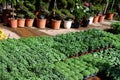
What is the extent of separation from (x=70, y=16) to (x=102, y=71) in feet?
24.1

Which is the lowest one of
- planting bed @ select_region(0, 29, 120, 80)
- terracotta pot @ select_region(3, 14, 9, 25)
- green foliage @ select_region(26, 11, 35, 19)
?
planting bed @ select_region(0, 29, 120, 80)

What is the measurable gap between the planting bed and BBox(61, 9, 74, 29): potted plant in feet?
11.1

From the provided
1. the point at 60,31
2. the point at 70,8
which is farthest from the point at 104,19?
the point at 60,31

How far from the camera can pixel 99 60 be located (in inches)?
457

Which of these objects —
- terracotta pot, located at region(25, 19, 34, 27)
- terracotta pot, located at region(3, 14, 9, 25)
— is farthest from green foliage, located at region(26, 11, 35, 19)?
terracotta pot, located at region(3, 14, 9, 25)

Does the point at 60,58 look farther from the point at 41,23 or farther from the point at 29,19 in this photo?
the point at 41,23

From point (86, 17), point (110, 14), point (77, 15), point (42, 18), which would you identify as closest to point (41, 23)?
point (42, 18)

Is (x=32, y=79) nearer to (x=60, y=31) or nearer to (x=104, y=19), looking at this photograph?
(x=60, y=31)

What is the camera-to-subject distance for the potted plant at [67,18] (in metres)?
17.5

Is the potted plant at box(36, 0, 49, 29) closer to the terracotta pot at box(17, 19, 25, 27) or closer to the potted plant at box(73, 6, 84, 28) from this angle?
the terracotta pot at box(17, 19, 25, 27)

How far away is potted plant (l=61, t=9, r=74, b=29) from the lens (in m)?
17.5

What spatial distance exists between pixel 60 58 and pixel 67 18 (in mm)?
7123

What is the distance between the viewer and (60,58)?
11047 millimetres

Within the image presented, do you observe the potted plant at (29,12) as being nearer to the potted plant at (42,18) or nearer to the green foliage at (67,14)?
the potted plant at (42,18)
